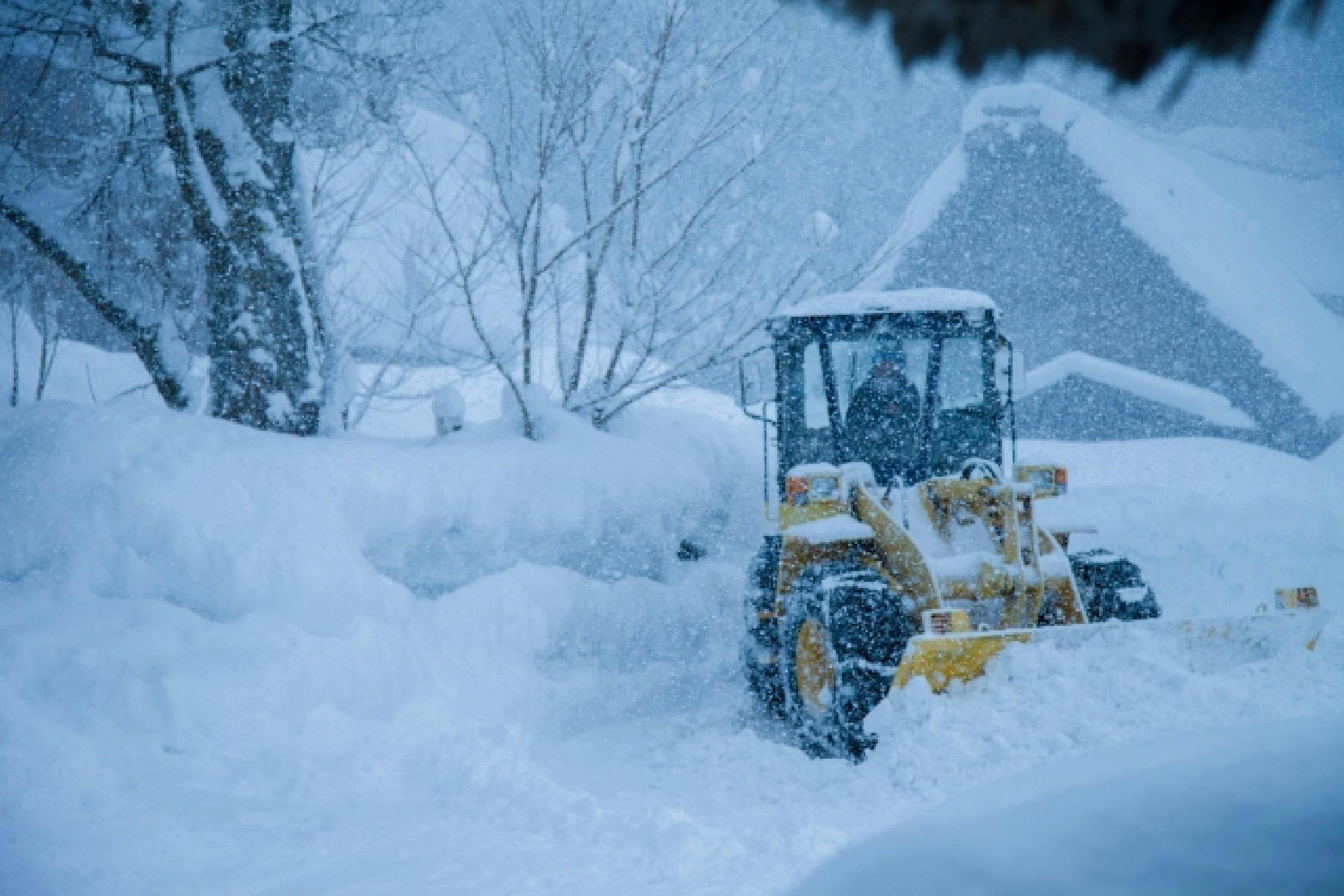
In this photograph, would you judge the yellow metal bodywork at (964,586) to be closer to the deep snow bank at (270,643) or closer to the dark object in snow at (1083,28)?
the deep snow bank at (270,643)

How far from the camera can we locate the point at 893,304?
264 inches

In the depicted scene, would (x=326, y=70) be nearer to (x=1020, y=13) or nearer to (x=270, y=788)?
(x=270, y=788)

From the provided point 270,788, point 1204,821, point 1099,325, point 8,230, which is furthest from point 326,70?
point 1099,325

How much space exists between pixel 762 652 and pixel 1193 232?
14310 millimetres

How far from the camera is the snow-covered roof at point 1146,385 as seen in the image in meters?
15.7

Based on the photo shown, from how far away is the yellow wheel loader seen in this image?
5.20m

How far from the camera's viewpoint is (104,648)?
4.81 m

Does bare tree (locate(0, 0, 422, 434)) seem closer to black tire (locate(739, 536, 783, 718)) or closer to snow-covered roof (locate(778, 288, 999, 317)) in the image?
black tire (locate(739, 536, 783, 718))

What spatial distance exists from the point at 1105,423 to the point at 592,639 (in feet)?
40.1

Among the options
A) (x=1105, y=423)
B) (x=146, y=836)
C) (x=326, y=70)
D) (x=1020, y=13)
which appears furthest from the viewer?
(x=1105, y=423)

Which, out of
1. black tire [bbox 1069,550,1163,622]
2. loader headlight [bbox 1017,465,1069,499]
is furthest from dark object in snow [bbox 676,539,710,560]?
black tire [bbox 1069,550,1163,622]

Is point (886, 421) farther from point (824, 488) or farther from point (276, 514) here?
point (276, 514)

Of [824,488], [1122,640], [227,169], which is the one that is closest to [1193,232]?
[824,488]

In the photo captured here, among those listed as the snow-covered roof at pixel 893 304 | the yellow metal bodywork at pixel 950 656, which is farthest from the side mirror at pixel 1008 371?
the yellow metal bodywork at pixel 950 656
